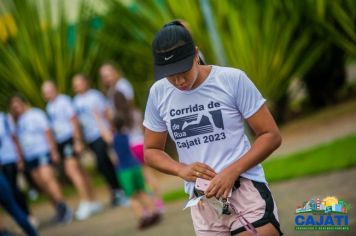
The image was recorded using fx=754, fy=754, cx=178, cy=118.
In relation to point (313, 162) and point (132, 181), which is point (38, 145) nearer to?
point (132, 181)

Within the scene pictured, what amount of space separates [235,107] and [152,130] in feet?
1.54

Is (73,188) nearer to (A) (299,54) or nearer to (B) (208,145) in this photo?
(A) (299,54)

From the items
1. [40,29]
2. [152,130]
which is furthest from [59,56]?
[152,130]

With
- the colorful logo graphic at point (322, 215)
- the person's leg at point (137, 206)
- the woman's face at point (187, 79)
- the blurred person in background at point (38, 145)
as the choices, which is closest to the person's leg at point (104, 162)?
the blurred person in background at point (38, 145)

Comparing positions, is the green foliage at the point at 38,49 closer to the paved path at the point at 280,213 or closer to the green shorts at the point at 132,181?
the paved path at the point at 280,213

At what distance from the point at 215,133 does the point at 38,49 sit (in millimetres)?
8820

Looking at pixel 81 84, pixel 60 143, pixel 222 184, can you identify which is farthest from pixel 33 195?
pixel 222 184

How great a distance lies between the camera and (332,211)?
12.5ft

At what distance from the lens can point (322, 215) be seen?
3773 millimetres

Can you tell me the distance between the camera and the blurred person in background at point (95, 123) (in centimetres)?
937

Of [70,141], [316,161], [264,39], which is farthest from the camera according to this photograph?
[264,39]

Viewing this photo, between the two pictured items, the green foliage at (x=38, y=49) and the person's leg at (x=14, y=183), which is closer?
the person's leg at (x=14, y=183)

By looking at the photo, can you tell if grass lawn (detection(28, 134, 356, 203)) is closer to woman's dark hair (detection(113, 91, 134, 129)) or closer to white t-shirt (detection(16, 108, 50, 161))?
woman's dark hair (detection(113, 91, 134, 129))

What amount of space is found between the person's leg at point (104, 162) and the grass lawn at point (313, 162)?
0.75 m
